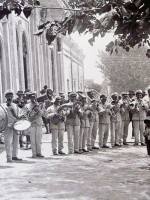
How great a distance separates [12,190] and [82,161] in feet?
9.59

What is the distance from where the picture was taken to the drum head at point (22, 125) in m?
8.77

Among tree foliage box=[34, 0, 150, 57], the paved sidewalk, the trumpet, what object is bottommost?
the paved sidewalk

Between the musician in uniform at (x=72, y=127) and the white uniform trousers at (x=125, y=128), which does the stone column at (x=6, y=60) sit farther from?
the musician in uniform at (x=72, y=127)

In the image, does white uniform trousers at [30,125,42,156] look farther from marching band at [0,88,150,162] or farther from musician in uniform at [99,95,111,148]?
musician in uniform at [99,95,111,148]

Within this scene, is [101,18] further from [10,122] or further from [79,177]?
[10,122]

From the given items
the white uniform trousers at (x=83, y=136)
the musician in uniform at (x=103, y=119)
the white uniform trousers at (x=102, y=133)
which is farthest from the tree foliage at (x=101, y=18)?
the white uniform trousers at (x=102, y=133)

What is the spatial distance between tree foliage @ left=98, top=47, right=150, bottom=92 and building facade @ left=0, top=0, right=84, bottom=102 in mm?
15088

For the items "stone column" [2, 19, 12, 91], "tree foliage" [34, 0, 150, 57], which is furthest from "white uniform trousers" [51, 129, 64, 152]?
"stone column" [2, 19, 12, 91]

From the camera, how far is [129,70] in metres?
44.0

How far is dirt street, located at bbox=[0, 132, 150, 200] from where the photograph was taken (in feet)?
19.0

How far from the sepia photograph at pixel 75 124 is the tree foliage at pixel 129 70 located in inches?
1031

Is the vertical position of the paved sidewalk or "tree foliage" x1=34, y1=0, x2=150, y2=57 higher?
"tree foliage" x1=34, y1=0, x2=150, y2=57

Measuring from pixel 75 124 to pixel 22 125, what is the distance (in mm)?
1619

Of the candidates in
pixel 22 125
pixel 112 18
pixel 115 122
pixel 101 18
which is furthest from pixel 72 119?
pixel 112 18
